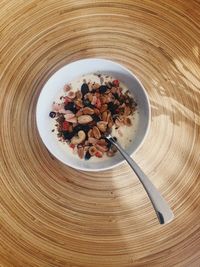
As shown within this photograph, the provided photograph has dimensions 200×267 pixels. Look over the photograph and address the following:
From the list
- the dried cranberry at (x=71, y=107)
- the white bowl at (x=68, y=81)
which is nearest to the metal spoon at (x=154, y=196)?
the white bowl at (x=68, y=81)

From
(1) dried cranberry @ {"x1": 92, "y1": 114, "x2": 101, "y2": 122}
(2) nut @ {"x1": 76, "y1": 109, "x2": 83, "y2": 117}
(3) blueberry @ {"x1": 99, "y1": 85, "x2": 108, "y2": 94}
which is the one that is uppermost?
(3) blueberry @ {"x1": 99, "y1": 85, "x2": 108, "y2": 94}

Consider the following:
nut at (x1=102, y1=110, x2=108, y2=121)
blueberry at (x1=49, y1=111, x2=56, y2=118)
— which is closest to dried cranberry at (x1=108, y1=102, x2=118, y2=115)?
nut at (x1=102, y1=110, x2=108, y2=121)

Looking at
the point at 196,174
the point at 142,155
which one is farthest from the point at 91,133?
the point at 196,174

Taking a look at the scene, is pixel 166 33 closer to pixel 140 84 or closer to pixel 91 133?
pixel 140 84

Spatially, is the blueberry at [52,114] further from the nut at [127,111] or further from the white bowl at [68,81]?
the nut at [127,111]

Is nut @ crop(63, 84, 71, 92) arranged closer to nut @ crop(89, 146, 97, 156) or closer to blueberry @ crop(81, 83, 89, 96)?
blueberry @ crop(81, 83, 89, 96)
